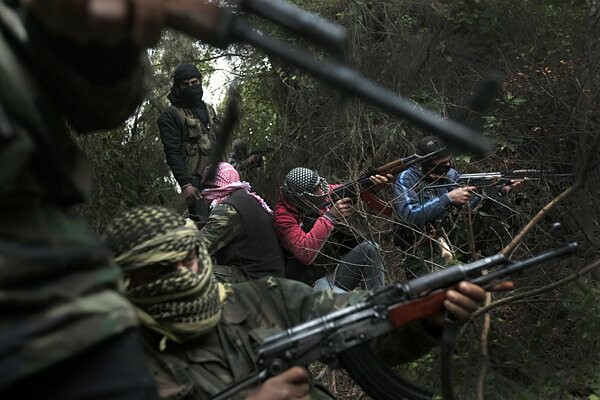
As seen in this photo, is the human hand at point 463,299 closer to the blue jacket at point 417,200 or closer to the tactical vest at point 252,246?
the blue jacket at point 417,200

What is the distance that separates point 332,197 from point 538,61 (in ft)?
5.78

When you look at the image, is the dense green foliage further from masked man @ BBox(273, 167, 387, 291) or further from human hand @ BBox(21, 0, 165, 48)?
human hand @ BBox(21, 0, 165, 48)

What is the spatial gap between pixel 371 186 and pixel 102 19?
4348mm

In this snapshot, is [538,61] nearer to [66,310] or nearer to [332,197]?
[332,197]

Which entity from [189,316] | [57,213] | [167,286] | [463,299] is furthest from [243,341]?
[57,213]

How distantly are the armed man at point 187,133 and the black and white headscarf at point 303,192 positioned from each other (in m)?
1.00

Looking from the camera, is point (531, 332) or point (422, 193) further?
point (422, 193)

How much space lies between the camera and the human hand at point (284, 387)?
2.11 meters

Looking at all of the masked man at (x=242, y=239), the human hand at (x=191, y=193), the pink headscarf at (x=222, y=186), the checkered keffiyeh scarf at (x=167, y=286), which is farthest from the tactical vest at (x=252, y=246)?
the checkered keffiyeh scarf at (x=167, y=286)

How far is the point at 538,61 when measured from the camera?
17.3ft

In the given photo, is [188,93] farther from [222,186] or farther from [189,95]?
[222,186]

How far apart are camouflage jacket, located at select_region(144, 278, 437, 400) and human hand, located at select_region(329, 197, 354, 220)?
7.52 ft

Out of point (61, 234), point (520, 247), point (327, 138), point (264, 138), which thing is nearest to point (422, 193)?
point (520, 247)

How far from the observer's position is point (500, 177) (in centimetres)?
505
